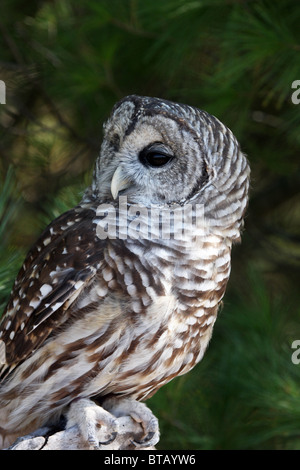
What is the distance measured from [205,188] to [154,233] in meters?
0.14

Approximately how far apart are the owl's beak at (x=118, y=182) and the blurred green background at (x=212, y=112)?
0.30 m

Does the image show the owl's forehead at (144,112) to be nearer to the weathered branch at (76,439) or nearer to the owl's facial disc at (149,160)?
the owl's facial disc at (149,160)

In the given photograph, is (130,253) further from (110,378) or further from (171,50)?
(171,50)

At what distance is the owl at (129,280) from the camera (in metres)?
1.48

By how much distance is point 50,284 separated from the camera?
153 cm

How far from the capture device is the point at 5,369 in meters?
1.59

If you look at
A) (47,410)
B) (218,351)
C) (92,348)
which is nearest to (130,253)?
(92,348)

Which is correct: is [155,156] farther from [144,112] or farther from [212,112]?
[212,112]

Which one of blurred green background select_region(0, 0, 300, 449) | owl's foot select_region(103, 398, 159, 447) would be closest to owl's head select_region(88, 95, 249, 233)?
blurred green background select_region(0, 0, 300, 449)

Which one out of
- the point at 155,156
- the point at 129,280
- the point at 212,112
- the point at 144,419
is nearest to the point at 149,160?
the point at 155,156

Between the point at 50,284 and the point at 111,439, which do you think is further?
the point at 50,284

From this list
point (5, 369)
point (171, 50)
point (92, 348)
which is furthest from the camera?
point (171, 50)

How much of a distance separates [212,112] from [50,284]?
899mm

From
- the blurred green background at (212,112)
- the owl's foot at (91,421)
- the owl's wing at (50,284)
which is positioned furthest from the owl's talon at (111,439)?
the blurred green background at (212,112)
